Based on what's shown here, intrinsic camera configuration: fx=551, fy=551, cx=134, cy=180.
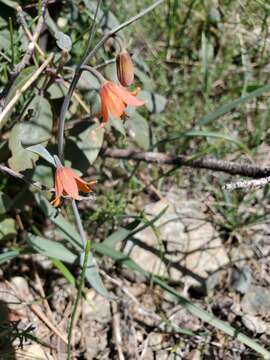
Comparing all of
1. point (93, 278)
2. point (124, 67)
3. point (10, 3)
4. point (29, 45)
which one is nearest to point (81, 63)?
point (124, 67)

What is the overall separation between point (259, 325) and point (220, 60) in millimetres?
1452

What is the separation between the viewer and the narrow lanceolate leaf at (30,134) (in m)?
1.65

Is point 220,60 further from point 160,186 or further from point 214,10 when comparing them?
point 160,186

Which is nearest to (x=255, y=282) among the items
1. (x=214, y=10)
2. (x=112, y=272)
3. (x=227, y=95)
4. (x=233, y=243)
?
(x=233, y=243)

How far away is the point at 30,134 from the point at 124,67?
40cm

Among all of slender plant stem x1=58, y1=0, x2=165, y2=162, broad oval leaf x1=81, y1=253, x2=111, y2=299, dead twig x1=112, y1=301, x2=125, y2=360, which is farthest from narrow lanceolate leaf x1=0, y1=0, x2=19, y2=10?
dead twig x1=112, y1=301, x2=125, y2=360

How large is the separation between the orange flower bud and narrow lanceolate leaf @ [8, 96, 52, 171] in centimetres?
31

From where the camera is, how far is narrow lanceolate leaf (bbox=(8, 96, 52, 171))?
1649 mm

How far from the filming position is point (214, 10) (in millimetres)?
2812

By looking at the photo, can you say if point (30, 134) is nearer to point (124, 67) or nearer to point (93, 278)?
point (124, 67)

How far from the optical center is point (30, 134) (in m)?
1.71

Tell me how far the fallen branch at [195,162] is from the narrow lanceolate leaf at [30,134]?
Result: 0.52m

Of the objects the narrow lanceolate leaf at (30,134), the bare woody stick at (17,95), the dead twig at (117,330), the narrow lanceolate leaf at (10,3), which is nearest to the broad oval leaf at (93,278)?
the dead twig at (117,330)

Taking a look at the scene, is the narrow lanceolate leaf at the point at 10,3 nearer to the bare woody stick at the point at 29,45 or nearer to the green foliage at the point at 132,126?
the green foliage at the point at 132,126
